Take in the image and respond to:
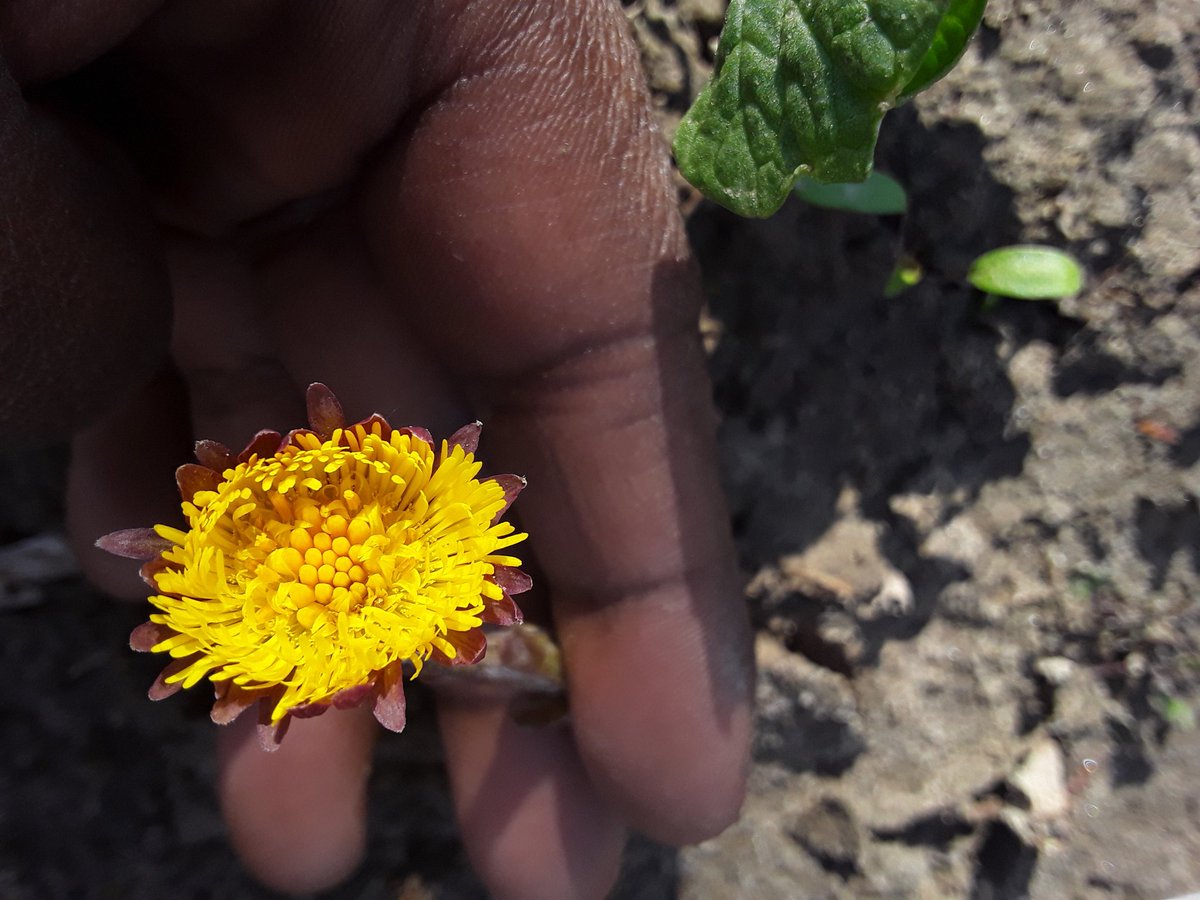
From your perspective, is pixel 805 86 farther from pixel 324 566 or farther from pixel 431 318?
pixel 324 566

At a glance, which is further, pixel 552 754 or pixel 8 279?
pixel 552 754

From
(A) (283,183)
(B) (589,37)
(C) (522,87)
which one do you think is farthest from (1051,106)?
(A) (283,183)

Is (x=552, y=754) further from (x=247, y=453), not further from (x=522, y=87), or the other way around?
(x=522, y=87)

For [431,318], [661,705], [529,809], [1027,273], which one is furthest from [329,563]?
[1027,273]

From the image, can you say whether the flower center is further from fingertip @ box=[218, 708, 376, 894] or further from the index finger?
fingertip @ box=[218, 708, 376, 894]

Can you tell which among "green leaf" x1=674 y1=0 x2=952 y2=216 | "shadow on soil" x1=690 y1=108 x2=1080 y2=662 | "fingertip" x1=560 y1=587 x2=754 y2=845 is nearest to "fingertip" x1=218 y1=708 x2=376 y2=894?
"fingertip" x1=560 y1=587 x2=754 y2=845

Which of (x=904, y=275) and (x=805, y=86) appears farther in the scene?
(x=904, y=275)
